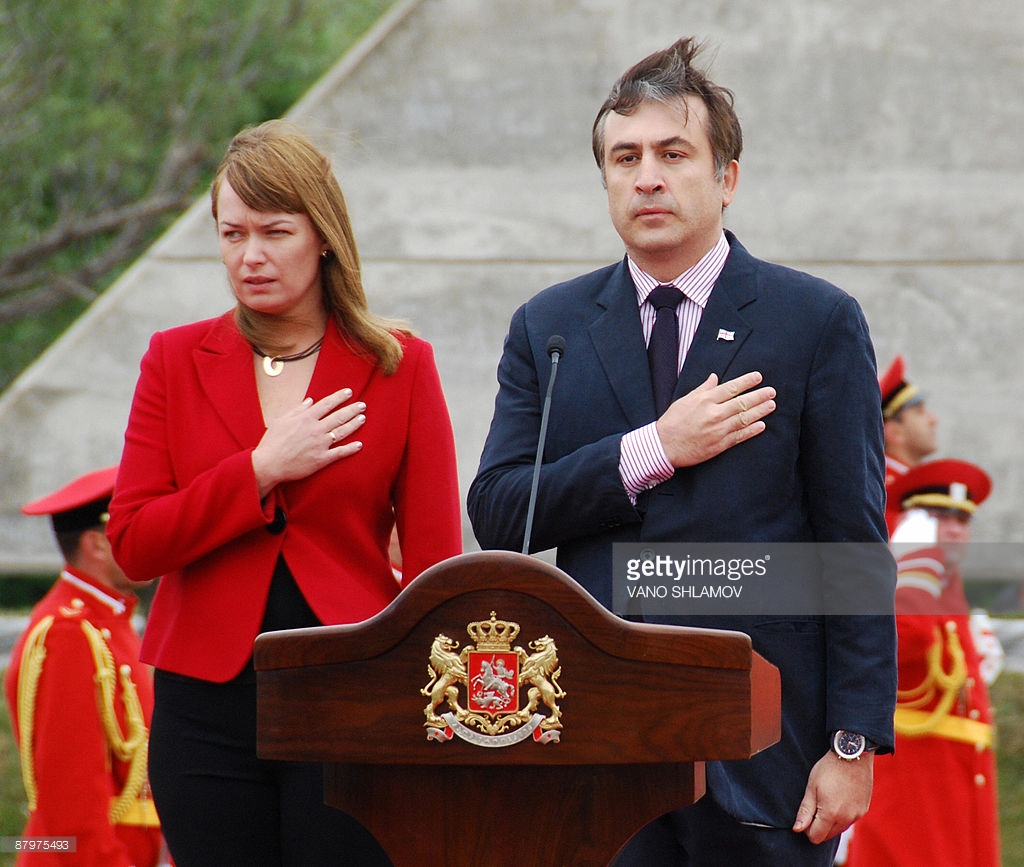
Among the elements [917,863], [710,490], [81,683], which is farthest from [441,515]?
[917,863]

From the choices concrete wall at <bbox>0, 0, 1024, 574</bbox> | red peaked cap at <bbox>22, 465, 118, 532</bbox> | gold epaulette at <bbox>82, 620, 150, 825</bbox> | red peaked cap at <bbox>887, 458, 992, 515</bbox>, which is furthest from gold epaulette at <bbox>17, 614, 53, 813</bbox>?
concrete wall at <bbox>0, 0, 1024, 574</bbox>

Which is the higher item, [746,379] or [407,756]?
[746,379]

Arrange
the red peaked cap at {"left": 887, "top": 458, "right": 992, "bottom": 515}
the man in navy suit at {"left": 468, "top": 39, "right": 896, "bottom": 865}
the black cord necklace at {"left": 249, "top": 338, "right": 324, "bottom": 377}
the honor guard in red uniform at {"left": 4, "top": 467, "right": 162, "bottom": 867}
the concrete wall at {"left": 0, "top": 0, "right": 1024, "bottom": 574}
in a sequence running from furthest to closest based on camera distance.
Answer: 1. the concrete wall at {"left": 0, "top": 0, "right": 1024, "bottom": 574}
2. the red peaked cap at {"left": 887, "top": 458, "right": 992, "bottom": 515}
3. the honor guard in red uniform at {"left": 4, "top": 467, "right": 162, "bottom": 867}
4. the black cord necklace at {"left": 249, "top": 338, "right": 324, "bottom": 377}
5. the man in navy suit at {"left": 468, "top": 39, "right": 896, "bottom": 865}

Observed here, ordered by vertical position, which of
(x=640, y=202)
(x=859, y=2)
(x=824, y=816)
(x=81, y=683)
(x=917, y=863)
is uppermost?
(x=859, y=2)

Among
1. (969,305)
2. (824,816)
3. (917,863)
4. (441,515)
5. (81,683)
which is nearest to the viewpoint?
(824,816)

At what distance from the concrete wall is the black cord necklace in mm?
5392

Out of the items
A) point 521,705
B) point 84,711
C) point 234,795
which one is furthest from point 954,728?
point 521,705

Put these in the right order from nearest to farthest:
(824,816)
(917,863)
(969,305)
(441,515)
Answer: (824,816), (441,515), (917,863), (969,305)

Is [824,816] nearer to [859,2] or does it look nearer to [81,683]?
[81,683]

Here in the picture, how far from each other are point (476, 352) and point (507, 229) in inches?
26.6

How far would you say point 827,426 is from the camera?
7.93 feet

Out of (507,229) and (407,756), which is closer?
(407,756)

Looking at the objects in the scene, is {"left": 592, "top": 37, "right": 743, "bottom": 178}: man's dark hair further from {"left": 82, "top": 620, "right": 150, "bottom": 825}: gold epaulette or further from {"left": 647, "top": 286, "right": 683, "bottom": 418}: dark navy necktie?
{"left": 82, "top": 620, "right": 150, "bottom": 825}: gold epaulette

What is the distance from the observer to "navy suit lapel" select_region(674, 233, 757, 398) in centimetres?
245
